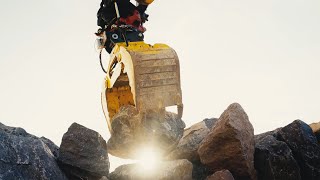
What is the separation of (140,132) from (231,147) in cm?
124

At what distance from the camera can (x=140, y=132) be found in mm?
4195

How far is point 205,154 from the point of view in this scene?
15.2ft

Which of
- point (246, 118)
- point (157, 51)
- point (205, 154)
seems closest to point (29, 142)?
point (157, 51)

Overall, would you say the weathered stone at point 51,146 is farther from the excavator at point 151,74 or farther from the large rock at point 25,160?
the excavator at point 151,74

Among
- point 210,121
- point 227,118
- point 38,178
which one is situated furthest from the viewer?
point 210,121

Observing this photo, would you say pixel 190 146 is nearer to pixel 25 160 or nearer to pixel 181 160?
pixel 181 160

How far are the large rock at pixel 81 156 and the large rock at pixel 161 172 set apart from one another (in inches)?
16.2

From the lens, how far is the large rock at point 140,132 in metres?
4.16

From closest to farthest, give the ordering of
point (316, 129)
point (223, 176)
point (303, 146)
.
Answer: point (223, 176), point (303, 146), point (316, 129)

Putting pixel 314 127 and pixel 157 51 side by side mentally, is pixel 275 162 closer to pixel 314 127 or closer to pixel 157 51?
pixel 314 127

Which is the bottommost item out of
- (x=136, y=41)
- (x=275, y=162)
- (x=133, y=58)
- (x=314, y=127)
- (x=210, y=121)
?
(x=275, y=162)

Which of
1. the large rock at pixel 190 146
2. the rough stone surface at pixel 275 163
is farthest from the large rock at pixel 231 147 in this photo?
the large rock at pixel 190 146

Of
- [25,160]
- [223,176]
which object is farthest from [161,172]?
[25,160]

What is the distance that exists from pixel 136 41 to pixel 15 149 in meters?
2.12
